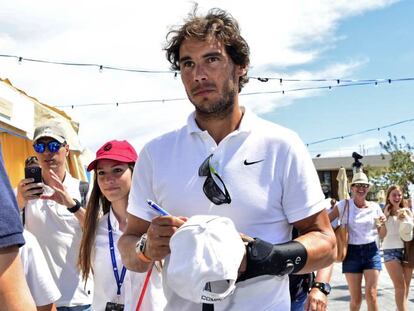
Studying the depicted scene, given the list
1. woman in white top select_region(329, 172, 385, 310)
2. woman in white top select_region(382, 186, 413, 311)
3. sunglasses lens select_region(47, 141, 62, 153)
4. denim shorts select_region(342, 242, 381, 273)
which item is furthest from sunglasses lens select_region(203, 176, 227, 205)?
woman in white top select_region(382, 186, 413, 311)

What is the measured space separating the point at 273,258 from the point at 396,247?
21.0 ft

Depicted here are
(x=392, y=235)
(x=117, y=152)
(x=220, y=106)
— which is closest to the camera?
(x=220, y=106)

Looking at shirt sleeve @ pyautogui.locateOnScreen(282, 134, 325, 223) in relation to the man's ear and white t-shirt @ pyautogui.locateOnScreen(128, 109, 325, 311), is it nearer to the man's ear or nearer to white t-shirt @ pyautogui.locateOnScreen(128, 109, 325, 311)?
white t-shirt @ pyautogui.locateOnScreen(128, 109, 325, 311)

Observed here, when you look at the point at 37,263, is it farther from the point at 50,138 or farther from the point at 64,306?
the point at 50,138

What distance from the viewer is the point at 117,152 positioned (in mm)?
3465

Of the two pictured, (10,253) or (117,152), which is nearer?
(10,253)

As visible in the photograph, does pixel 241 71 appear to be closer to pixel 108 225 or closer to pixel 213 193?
pixel 213 193

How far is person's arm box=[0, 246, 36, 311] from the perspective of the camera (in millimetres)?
1339

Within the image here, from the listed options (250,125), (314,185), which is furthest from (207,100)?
(314,185)

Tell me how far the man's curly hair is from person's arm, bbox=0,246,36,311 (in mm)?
1144

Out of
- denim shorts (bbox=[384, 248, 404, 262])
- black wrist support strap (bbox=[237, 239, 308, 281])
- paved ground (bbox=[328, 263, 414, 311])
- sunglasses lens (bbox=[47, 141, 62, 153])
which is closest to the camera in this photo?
black wrist support strap (bbox=[237, 239, 308, 281])

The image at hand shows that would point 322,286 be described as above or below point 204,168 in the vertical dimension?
below

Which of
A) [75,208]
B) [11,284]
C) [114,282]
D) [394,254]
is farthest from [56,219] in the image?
[394,254]

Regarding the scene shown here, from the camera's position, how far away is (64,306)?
3705mm
